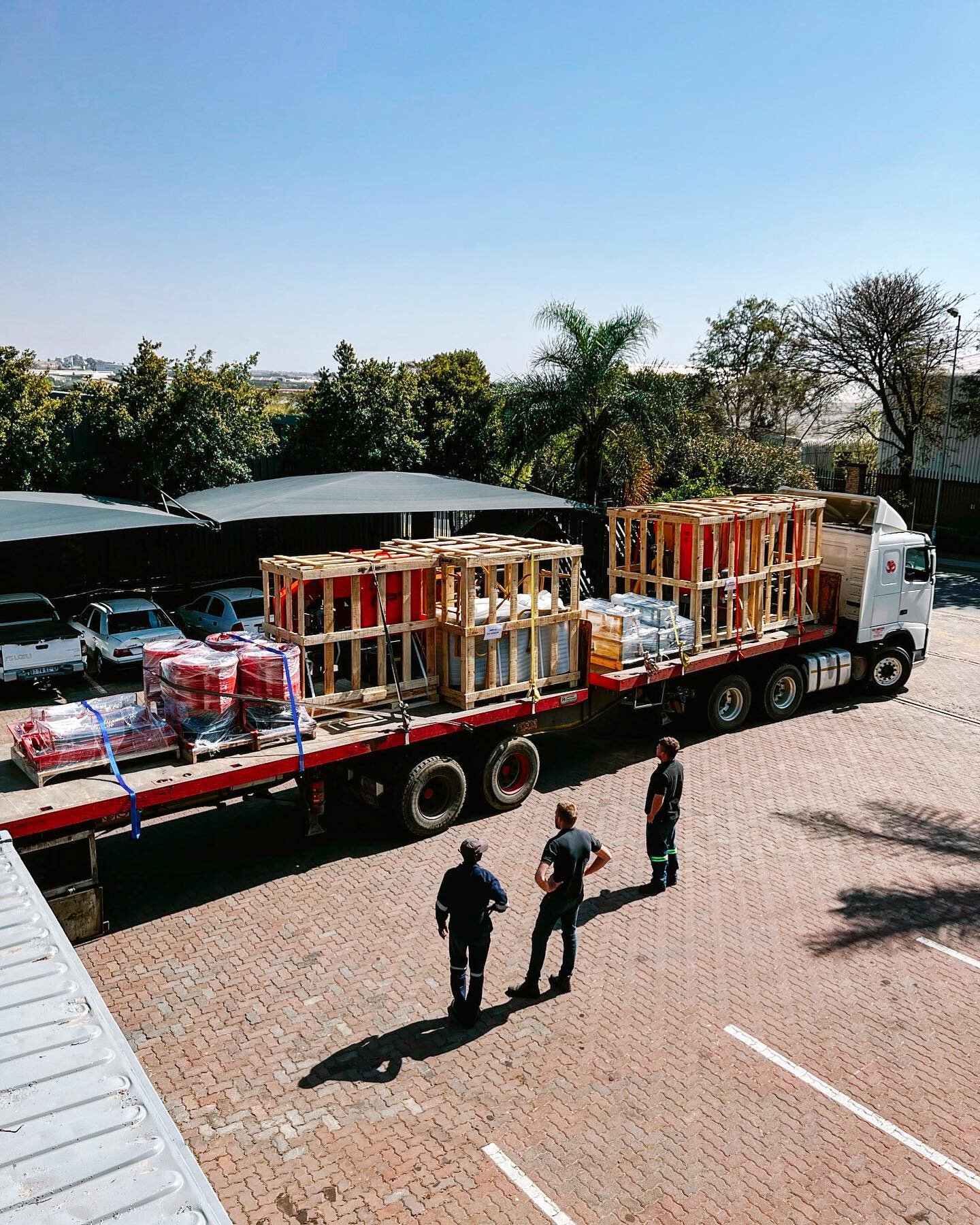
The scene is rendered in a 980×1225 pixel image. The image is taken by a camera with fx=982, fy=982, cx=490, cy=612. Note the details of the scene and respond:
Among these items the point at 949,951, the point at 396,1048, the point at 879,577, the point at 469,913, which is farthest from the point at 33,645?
the point at 949,951

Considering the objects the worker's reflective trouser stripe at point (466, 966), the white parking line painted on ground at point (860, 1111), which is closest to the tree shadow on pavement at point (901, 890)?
the white parking line painted on ground at point (860, 1111)

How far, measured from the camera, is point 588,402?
2445cm

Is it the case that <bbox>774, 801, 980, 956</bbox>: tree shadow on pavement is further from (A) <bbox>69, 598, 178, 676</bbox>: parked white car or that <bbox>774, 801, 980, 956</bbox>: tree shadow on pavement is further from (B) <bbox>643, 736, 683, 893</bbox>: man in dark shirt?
(A) <bbox>69, 598, 178, 676</bbox>: parked white car

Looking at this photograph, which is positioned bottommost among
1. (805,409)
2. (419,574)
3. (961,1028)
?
(961,1028)

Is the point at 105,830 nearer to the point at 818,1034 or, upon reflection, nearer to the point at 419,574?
the point at 419,574

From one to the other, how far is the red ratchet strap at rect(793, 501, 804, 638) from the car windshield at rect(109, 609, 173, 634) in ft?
35.0

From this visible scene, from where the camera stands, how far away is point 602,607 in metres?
12.8

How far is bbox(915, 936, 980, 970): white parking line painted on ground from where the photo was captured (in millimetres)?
8367

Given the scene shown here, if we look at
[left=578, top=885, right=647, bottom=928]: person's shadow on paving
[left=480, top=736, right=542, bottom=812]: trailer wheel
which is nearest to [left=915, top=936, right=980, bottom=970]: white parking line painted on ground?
[left=578, top=885, right=647, bottom=928]: person's shadow on paving

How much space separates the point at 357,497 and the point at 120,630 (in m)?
5.20

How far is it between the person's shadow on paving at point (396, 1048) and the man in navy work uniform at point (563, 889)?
334 millimetres

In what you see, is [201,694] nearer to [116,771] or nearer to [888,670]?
[116,771]

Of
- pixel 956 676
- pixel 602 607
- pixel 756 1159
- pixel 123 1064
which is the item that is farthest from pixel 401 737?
pixel 956 676

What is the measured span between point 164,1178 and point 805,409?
37171 millimetres
